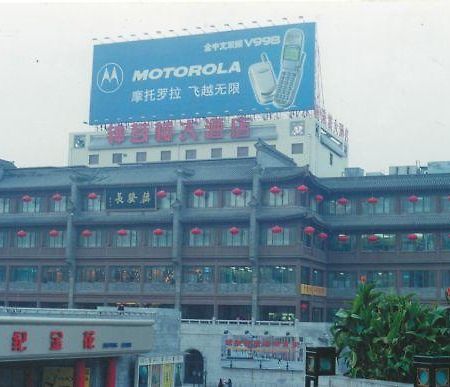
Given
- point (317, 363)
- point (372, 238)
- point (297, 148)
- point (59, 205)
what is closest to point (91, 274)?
point (59, 205)

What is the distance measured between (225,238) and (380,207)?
13.0 m

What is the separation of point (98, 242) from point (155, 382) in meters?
25.8

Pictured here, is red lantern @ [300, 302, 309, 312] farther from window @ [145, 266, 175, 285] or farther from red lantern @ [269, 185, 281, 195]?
window @ [145, 266, 175, 285]

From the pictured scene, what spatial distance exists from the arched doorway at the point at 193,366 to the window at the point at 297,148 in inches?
974

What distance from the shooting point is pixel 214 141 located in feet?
250

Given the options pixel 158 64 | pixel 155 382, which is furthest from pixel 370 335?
pixel 158 64

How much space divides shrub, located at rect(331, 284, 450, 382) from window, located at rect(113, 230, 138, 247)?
37.3 metres

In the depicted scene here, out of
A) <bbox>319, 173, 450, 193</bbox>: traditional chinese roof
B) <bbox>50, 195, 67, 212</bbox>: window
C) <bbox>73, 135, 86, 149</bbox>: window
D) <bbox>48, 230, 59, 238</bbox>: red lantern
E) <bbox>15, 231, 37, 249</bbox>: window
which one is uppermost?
<bbox>73, 135, 86, 149</bbox>: window

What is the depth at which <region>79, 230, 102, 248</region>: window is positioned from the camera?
66.4m

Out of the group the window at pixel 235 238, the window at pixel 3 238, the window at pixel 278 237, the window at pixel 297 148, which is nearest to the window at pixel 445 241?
the window at pixel 278 237

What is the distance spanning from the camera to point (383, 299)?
30109 millimetres

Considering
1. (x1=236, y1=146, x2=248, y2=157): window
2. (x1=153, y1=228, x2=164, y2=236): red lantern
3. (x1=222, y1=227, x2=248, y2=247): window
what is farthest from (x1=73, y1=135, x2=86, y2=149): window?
(x1=222, y1=227, x2=248, y2=247): window

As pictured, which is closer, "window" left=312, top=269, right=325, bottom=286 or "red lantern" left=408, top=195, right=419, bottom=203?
"red lantern" left=408, top=195, right=419, bottom=203

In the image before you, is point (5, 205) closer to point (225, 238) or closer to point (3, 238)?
point (3, 238)
